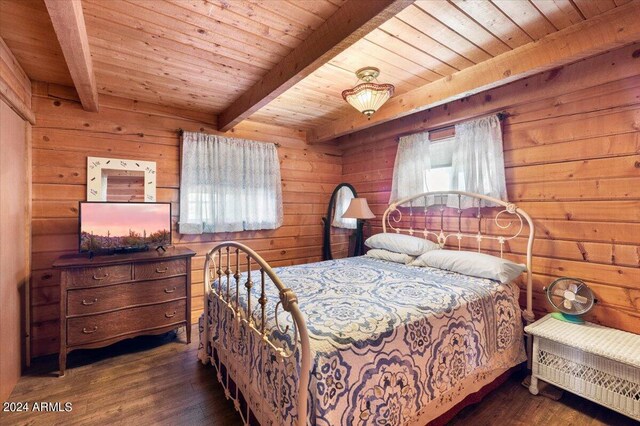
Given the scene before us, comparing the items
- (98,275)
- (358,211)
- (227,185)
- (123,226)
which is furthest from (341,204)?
(98,275)

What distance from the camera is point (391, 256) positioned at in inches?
112

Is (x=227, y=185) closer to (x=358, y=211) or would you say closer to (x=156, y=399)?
(x=358, y=211)

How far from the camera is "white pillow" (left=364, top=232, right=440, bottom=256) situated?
2.75m

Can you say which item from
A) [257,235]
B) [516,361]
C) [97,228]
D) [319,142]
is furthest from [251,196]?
[516,361]

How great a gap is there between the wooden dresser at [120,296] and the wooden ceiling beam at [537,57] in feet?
8.27

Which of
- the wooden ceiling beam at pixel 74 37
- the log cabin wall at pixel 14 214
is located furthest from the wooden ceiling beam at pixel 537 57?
the log cabin wall at pixel 14 214

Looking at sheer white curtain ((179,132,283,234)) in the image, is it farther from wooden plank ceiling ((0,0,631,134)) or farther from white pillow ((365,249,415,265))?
white pillow ((365,249,415,265))

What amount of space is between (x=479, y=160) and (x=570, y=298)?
127 centimetres

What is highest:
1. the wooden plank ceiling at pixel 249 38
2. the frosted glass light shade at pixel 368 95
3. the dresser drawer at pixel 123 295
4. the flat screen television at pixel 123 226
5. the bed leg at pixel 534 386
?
the wooden plank ceiling at pixel 249 38

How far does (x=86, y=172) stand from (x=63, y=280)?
1.04m

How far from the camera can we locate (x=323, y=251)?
411 cm

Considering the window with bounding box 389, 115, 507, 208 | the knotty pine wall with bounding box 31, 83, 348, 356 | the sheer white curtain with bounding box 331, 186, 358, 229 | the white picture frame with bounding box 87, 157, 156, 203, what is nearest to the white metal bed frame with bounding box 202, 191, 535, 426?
the window with bounding box 389, 115, 507, 208

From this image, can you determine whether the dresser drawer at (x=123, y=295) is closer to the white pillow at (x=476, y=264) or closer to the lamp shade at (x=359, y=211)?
the lamp shade at (x=359, y=211)

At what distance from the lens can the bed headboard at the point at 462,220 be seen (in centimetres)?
242
